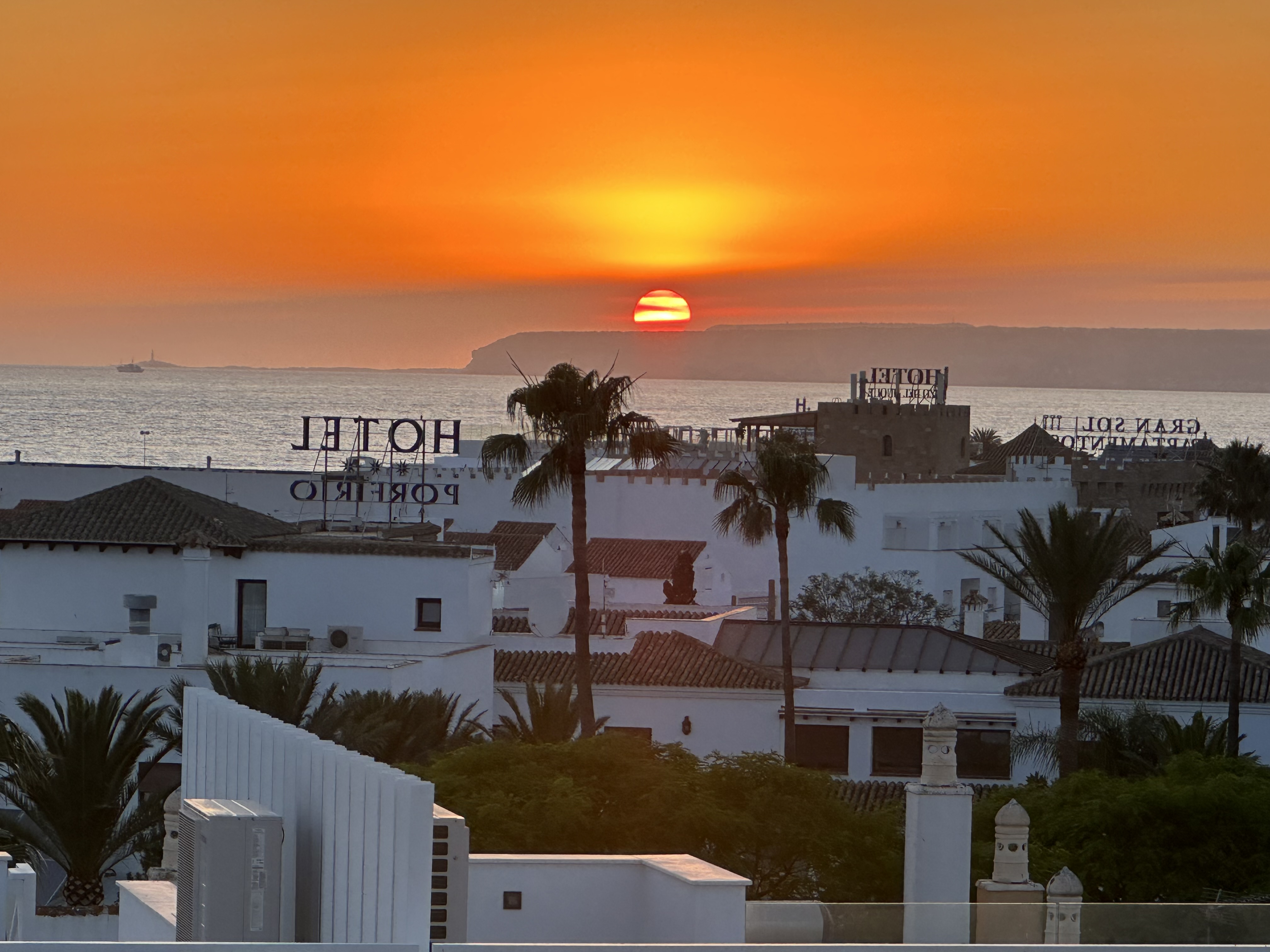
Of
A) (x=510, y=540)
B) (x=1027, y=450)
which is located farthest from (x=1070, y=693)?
(x=1027, y=450)

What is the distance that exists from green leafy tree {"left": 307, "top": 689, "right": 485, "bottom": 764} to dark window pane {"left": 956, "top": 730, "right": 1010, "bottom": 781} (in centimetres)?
966

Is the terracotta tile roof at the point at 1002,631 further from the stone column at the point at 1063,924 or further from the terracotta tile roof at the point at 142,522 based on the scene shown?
the stone column at the point at 1063,924

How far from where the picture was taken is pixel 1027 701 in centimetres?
3938

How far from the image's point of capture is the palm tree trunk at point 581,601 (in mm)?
35312

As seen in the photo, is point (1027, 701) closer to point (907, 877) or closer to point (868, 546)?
point (907, 877)

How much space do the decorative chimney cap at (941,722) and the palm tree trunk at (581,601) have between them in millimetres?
17483

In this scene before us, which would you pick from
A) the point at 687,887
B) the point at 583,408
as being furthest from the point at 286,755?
the point at 583,408

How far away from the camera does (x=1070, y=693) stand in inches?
1193

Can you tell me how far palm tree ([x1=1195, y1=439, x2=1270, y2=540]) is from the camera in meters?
70.2

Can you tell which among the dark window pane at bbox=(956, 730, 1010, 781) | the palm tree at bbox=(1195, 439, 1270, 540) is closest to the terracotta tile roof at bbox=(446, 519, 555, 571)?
the dark window pane at bbox=(956, 730, 1010, 781)

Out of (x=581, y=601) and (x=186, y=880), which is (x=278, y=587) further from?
(x=186, y=880)

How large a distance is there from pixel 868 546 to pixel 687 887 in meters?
60.3

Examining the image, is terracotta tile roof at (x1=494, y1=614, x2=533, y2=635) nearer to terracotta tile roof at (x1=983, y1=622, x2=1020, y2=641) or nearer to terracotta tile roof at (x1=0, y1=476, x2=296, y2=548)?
terracotta tile roof at (x1=0, y1=476, x2=296, y2=548)

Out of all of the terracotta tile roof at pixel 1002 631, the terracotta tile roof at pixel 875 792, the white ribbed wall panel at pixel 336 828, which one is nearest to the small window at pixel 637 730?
the terracotta tile roof at pixel 875 792
